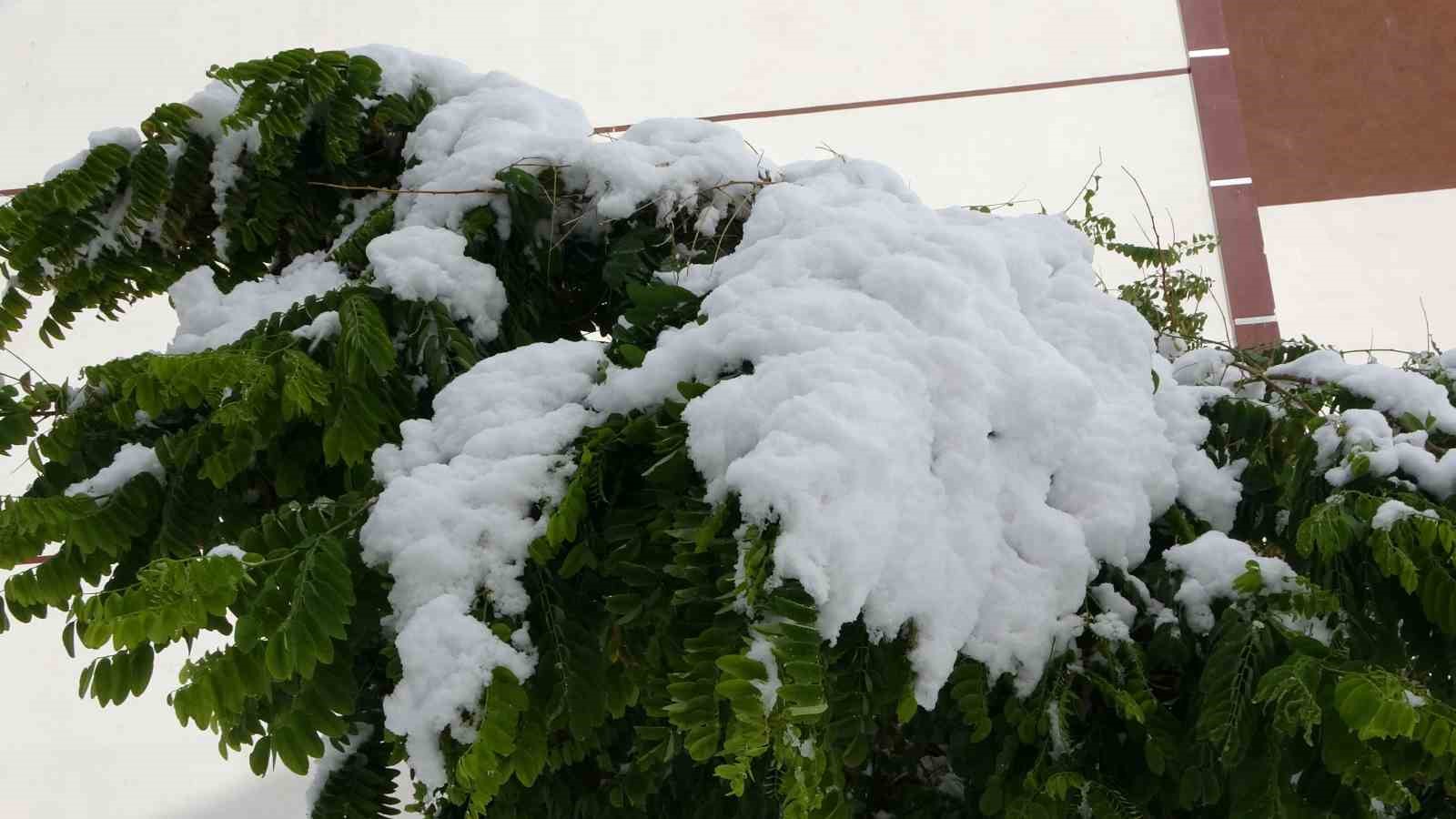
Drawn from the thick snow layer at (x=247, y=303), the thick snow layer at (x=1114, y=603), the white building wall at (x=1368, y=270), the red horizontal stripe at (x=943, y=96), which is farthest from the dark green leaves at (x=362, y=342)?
the white building wall at (x=1368, y=270)

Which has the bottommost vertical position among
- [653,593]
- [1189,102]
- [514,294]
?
[1189,102]

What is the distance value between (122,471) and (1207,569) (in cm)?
111

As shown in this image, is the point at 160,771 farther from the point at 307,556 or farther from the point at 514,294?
the point at 307,556

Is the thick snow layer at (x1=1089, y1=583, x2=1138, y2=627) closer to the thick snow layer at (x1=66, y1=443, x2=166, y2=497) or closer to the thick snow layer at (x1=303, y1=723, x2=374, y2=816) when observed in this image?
the thick snow layer at (x1=303, y1=723, x2=374, y2=816)

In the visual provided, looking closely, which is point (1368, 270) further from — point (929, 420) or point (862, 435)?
point (862, 435)

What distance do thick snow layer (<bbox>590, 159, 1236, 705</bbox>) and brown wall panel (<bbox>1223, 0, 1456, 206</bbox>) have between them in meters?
3.73

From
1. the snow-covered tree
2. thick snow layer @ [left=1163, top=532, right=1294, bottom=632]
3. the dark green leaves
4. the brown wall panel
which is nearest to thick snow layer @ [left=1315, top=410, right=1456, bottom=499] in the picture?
the snow-covered tree

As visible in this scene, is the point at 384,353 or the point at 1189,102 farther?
the point at 1189,102

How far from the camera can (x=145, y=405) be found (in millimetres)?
1087

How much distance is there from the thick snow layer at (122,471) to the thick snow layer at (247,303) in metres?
0.20

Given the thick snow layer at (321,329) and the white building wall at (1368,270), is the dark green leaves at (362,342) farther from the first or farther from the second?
the white building wall at (1368,270)

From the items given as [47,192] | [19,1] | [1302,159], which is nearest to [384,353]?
[47,192]

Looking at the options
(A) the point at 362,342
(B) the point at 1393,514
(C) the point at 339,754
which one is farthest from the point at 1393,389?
(C) the point at 339,754

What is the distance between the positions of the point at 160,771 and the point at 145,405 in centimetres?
339
